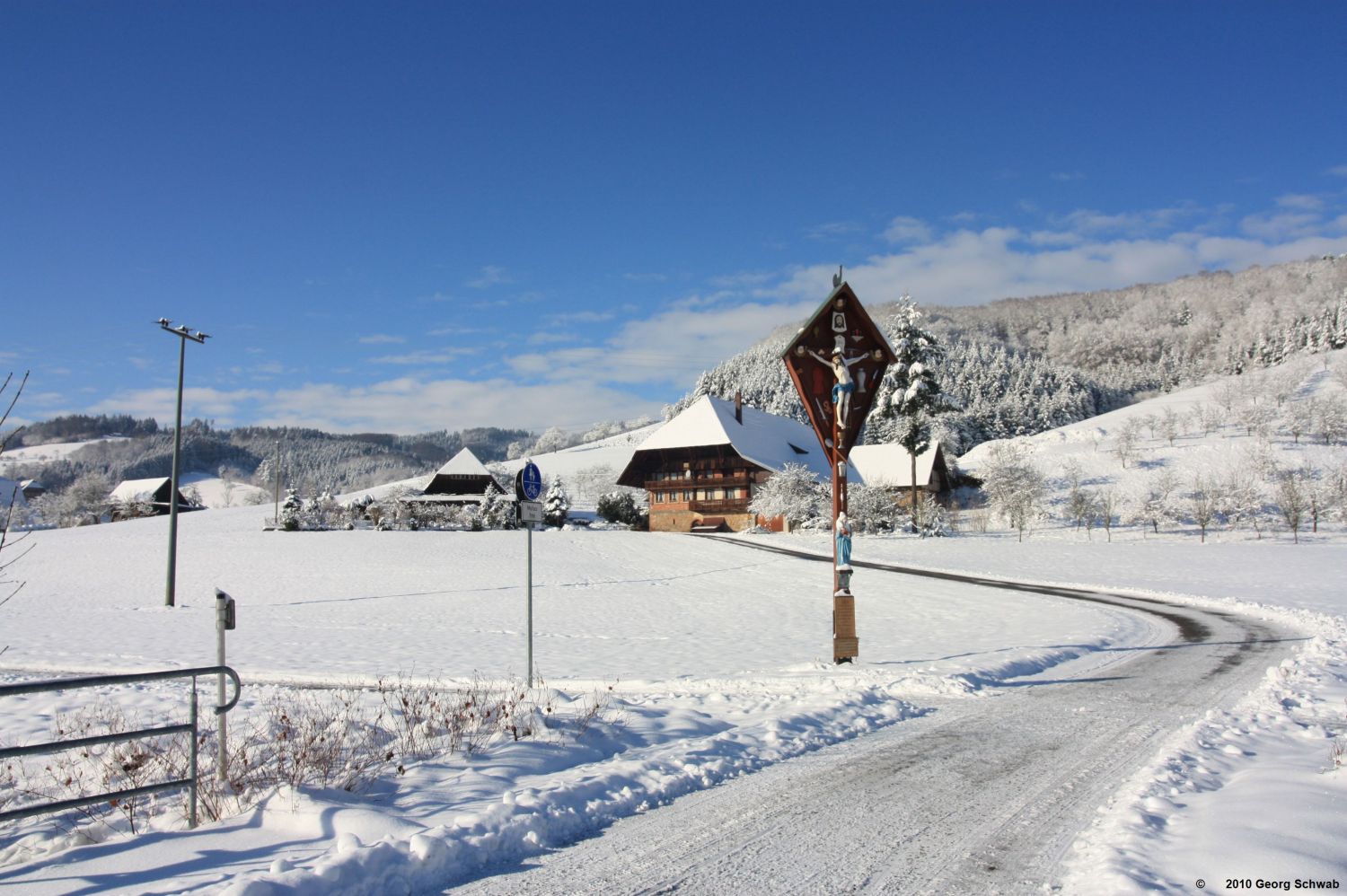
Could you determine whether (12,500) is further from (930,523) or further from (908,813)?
(930,523)

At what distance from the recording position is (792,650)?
1623 centimetres

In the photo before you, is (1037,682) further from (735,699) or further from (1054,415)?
(1054,415)

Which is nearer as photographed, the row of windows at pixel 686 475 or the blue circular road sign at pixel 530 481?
the blue circular road sign at pixel 530 481

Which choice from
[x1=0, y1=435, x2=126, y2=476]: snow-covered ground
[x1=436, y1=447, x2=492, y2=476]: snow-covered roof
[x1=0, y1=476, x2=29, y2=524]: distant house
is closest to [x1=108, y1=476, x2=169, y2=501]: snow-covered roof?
[x1=0, y1=476, x2=29, y2=524]: distant house

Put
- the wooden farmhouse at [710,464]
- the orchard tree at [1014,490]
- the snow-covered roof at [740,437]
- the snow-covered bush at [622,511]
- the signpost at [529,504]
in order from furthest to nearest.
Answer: the snow-covered bush at [622,511]
the wooden farmhouse at [710,464]
the snow-covered roof at [740,437]
the orchard tree at [1014,490]
the signpost at [529,504]

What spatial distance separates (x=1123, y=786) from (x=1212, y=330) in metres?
201

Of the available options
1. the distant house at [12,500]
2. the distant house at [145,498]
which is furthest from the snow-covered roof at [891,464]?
the distant house at [145,498]

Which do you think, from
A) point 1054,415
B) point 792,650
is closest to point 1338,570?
point 792,650

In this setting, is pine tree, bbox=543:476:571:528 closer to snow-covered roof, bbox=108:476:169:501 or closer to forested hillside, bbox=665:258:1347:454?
forested hillside, bbox=665:258:1347:454

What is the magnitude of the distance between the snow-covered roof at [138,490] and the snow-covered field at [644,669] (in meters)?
54.1

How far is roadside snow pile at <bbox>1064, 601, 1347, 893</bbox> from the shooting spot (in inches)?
168

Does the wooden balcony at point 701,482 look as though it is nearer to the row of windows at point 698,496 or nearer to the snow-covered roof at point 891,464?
the row of windows at point 698,496

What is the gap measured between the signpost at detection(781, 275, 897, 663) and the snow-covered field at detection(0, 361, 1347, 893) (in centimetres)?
315

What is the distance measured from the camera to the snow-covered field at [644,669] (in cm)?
465
